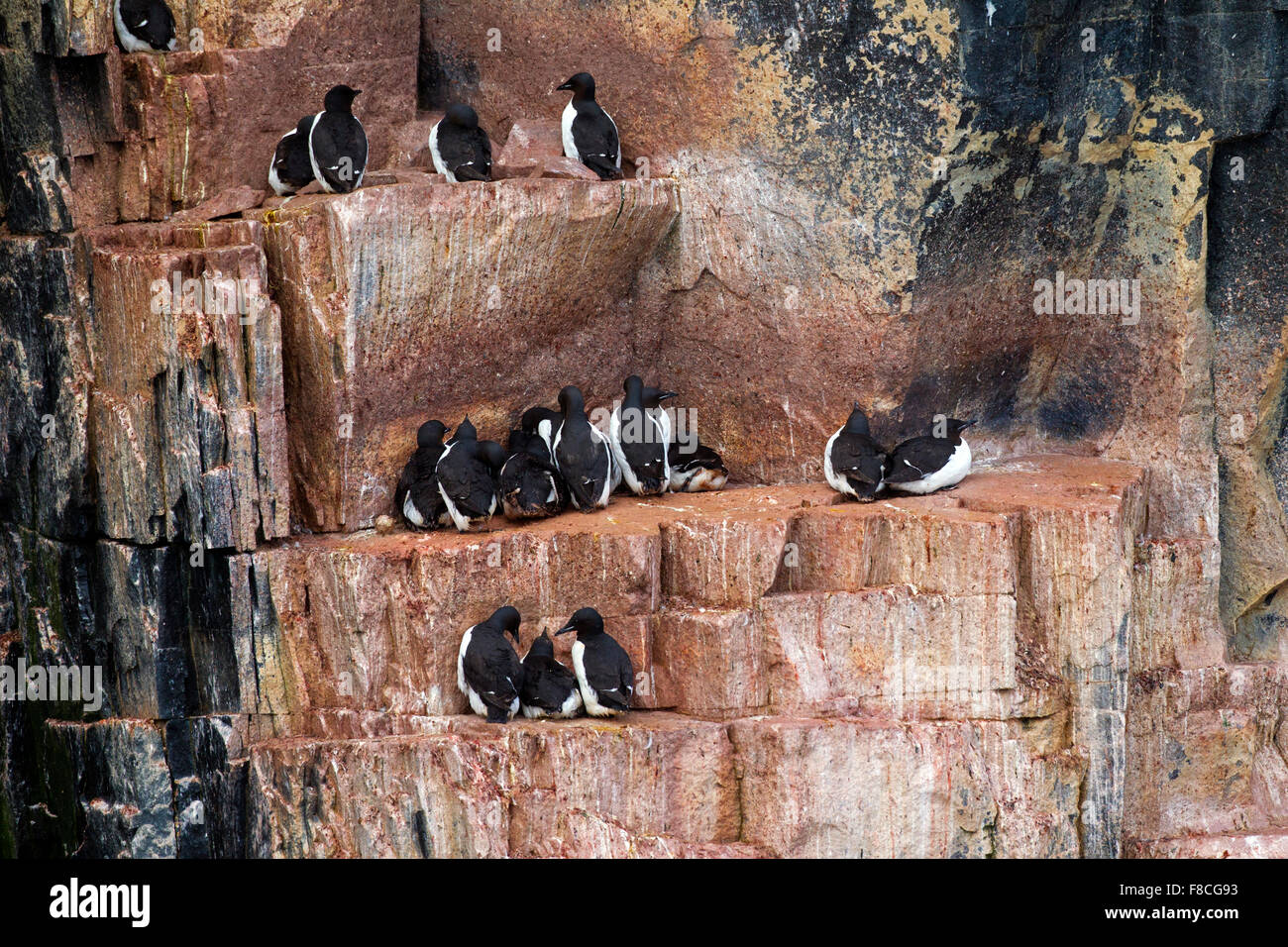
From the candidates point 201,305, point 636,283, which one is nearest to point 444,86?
point 636,283

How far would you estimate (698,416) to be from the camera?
46.9 feet

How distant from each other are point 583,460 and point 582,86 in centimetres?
287

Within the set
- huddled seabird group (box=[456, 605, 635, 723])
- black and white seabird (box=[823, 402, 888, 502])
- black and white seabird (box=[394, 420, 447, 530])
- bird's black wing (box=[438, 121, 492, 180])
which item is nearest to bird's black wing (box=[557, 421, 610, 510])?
black and white seabird (box=[394, 420, 447, 530])

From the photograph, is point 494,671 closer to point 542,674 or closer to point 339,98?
point 542,674

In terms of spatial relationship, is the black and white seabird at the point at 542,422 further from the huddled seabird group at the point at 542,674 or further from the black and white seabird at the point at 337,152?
the black and white seabird at the point at 337,152

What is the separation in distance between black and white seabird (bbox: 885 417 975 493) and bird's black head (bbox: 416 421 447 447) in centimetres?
314

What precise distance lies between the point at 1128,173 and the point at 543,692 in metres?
5.94

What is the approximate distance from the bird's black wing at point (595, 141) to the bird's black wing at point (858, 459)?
2.67 meters

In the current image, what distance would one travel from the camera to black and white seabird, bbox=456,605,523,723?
37.9 feet

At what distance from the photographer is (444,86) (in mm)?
14703

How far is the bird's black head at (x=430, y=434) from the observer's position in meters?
12.7

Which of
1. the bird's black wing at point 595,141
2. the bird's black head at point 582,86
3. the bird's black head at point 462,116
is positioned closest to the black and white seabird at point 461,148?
the bird's black head at point 462,116

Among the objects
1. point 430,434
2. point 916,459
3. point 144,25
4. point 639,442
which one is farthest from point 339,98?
point 916,459

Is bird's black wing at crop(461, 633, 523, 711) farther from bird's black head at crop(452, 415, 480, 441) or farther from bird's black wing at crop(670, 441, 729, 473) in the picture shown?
bird's black wing at crop(670, 441, 729, 473)
